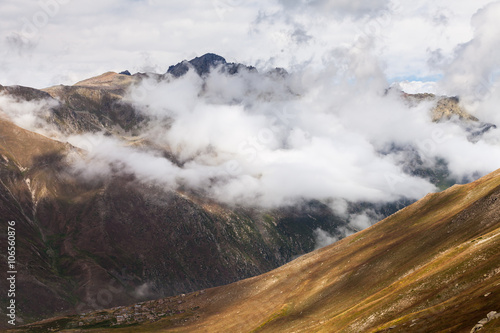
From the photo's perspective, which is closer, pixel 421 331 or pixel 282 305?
pixel 421 331

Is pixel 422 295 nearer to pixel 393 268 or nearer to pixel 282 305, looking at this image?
pixel 393 268

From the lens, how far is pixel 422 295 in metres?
101

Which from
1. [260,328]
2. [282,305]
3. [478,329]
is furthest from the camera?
[282,305]

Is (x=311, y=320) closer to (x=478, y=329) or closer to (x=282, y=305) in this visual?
(x=282, y=305)

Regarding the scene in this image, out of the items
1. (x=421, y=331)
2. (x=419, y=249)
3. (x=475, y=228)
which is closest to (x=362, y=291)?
(x=419, y=249)

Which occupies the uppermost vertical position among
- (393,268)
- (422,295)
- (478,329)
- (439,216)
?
(439,216)

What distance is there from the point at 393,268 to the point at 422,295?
56.4 meters

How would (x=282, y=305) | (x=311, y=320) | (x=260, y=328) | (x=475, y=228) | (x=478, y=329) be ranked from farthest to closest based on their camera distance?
(x=282, y=305)
(x=260, y=328)
(x=311, y=320)
(x=475, y=228)
(x=478, y=329)

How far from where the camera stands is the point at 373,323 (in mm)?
104000

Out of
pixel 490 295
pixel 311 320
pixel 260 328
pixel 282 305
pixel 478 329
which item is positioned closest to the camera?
pixel 478 329

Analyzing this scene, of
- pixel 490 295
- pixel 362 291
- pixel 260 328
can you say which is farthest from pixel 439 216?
pixel 490 295

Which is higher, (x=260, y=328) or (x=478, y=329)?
(x=260, y=328)

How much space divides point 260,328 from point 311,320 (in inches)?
1242

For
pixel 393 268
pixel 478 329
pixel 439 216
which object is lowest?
pixel 478 329
